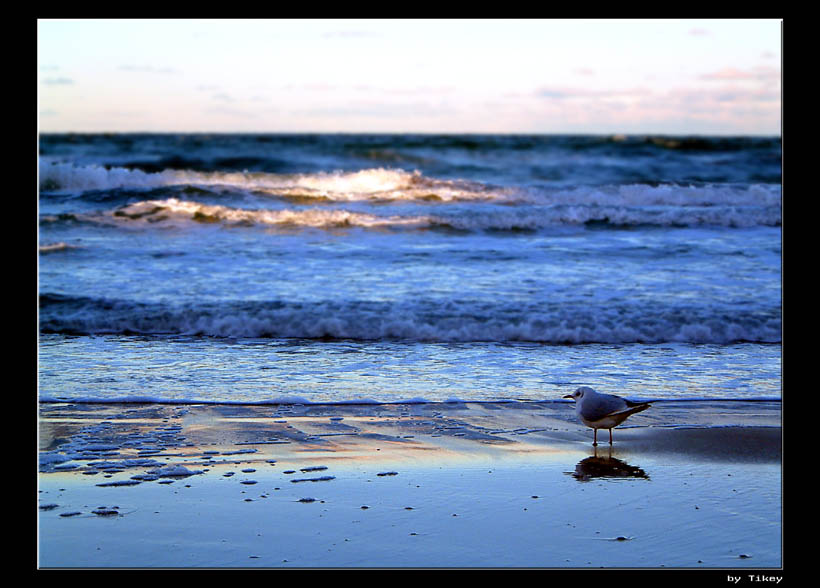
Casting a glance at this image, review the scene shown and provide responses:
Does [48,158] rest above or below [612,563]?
above

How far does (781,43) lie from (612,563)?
2.47m

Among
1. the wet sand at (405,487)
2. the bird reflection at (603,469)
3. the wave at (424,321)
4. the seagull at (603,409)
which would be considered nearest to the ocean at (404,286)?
the wave at (424,321)

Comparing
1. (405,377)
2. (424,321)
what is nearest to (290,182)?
(424,321)

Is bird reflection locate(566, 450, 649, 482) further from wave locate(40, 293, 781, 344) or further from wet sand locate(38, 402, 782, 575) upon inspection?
wave locate(40, 293, 781, 344)

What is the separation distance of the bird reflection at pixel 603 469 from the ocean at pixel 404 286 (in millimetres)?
1263

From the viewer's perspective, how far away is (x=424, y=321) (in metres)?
8.58

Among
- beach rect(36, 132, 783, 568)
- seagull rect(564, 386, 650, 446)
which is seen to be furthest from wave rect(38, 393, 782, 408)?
seagull rect(564, 386, 650, 446)

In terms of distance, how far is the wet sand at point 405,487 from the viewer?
12.1 ft

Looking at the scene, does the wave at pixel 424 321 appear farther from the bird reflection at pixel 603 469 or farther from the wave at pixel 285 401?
the bird reflection at pixel 603 469

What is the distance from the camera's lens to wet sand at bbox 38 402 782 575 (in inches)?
146

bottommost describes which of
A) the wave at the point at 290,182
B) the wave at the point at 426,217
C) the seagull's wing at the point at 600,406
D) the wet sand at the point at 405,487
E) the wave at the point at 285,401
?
the wet sand at the point at 405,487
